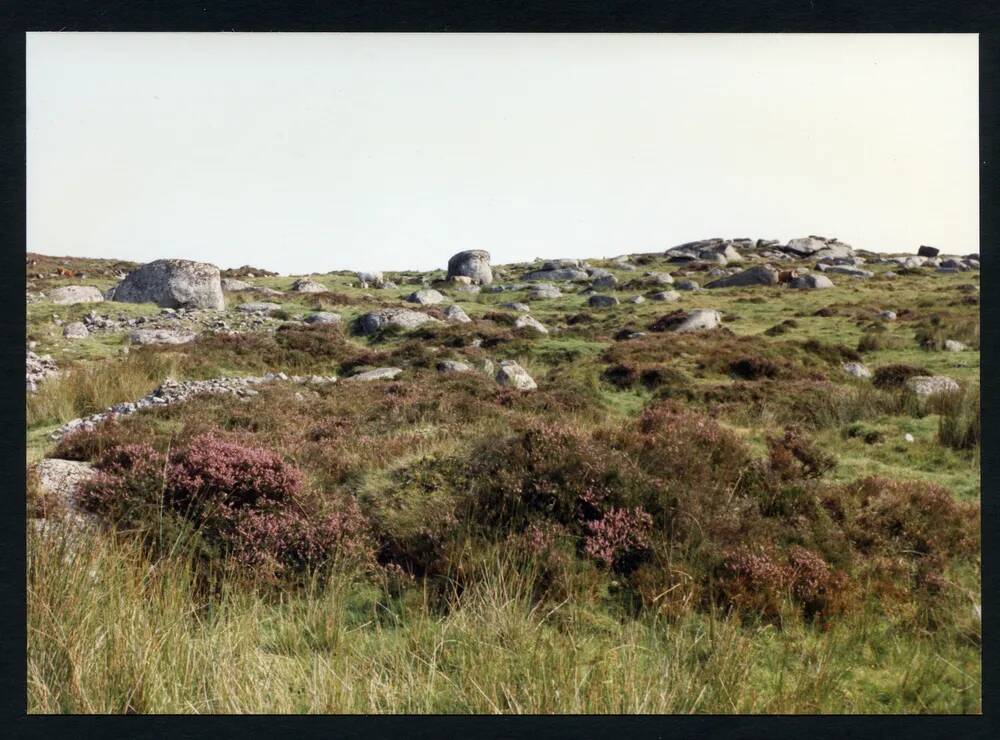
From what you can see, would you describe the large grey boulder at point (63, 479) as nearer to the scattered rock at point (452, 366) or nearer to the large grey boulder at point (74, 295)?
the scattered rock at point (452, 366)

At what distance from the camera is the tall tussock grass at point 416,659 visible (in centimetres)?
380

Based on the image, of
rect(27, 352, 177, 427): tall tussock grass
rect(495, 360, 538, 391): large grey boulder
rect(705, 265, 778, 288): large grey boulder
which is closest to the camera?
rect(27, 352, 177, 427): tall tussock grass

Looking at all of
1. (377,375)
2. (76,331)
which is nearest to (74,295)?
(76,331)

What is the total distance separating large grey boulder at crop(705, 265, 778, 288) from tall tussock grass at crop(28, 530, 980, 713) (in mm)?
28950

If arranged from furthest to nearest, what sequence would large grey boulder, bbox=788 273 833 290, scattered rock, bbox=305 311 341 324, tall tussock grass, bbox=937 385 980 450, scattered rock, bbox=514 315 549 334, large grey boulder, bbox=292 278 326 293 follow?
large grey boulder, bbox=788 273 833 290
large grey boulder, bbox=292 278 326 293
scattered rock, bbox=305 311 341 324
scattered rock, bbox=514 315 549 334
tall tussock grass, bbox=937 385 980 450

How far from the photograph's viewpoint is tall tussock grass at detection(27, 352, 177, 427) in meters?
10.9

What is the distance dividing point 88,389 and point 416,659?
988cm

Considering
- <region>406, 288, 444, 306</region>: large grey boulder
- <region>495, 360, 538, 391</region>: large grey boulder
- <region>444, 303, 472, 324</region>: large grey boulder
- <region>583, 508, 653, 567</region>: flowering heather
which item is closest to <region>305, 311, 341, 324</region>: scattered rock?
<region>444, 303, 472, 324</region>: large grey boulder

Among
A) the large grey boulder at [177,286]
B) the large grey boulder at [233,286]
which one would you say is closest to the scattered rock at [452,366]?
the large grey boulder at [177,286]

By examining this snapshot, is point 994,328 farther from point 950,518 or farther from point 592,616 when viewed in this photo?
point 592,616

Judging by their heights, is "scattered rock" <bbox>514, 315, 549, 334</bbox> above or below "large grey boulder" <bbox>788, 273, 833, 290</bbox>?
below

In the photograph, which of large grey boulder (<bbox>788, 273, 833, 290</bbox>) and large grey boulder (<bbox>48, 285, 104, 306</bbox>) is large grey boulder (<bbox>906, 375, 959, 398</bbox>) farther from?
large grey boulder (<bbox>48, 285, 104, 306</bbox>)

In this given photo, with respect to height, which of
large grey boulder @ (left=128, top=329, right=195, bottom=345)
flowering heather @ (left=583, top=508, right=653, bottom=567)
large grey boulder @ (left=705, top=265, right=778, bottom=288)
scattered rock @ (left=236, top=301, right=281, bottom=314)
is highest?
large grey boulder @ (left=705, top=265, right=778, bottom=288)
